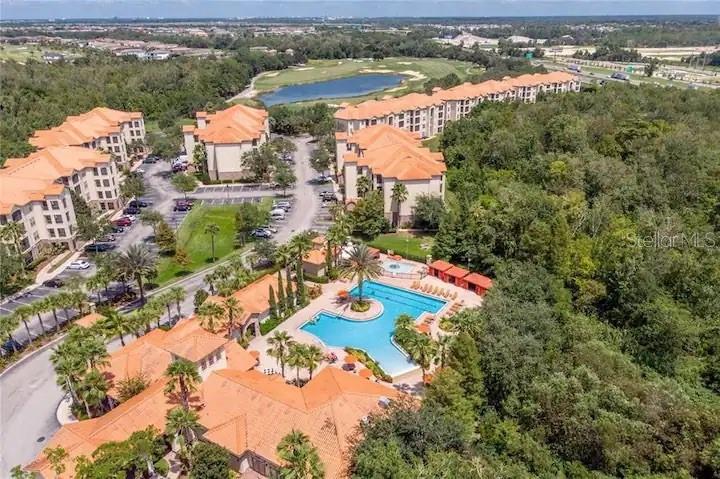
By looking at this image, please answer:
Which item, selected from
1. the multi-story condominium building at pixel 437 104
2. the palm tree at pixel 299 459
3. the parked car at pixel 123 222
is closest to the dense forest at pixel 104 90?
the parked car at pixel 123 222

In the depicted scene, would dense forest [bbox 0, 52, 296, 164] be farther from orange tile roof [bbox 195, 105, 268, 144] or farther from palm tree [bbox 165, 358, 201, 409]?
palm tree [bbox 165, 358, 201, 409]

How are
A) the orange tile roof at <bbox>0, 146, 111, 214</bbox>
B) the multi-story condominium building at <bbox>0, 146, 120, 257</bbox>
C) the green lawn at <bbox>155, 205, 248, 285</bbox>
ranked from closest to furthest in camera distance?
the green lawn at <bbox>155, 205, 248, 285</bbox> < the multi-story condominium building at <bbox>0, 146, 120, 257</bbox> < the orange tile roof at <bbox>0, 146, 111, 214</bbox>

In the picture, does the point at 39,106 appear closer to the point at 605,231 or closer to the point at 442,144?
the point at 442,144

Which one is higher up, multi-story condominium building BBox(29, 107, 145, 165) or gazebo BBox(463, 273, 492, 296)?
multi-story condominium building BBox(29, 107, 145, 165)

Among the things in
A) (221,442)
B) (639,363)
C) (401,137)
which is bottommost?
(639,363)

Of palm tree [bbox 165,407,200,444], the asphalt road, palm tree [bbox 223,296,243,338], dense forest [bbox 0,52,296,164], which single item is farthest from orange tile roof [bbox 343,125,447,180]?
dense forest [bbox 0,52,296,164]

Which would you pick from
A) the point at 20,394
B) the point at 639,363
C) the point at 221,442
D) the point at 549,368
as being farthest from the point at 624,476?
the point at 20,394
